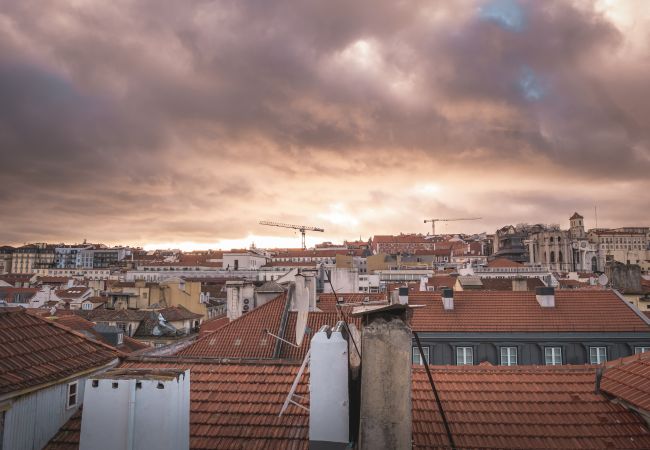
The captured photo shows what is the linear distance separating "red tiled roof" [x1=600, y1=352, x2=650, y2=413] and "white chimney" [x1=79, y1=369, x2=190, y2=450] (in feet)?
22.1

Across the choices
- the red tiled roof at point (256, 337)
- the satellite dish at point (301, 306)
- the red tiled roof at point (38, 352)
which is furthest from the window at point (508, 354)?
the red tiled roof at point (38, 352)

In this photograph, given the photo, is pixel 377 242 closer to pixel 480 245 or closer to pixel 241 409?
pixel 480 245

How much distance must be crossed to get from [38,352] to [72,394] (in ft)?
2.84

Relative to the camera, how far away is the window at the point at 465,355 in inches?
900

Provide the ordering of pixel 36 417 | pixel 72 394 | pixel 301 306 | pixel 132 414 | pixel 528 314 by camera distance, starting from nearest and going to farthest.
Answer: pixel 132 414
pixel 36 417
pixel 72 394
pixel 301 306
pixel 528 314

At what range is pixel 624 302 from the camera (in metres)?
24.2

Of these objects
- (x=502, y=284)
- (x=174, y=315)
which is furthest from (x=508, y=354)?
(x=174, y=315)

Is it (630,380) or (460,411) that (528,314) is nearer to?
(630,380)

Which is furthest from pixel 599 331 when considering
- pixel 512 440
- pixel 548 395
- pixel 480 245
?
pixel 480 245

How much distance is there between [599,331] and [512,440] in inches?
734

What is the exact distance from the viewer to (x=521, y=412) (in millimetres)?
7656

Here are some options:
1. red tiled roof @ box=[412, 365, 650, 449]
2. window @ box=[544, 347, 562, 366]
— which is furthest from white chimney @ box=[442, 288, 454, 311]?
red tiled roof @ box=[412, 365, 650, 449]

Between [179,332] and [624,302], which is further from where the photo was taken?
[179,332]

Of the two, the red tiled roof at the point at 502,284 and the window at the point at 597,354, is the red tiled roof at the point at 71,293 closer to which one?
the red tiled roof at the point at 502,284
